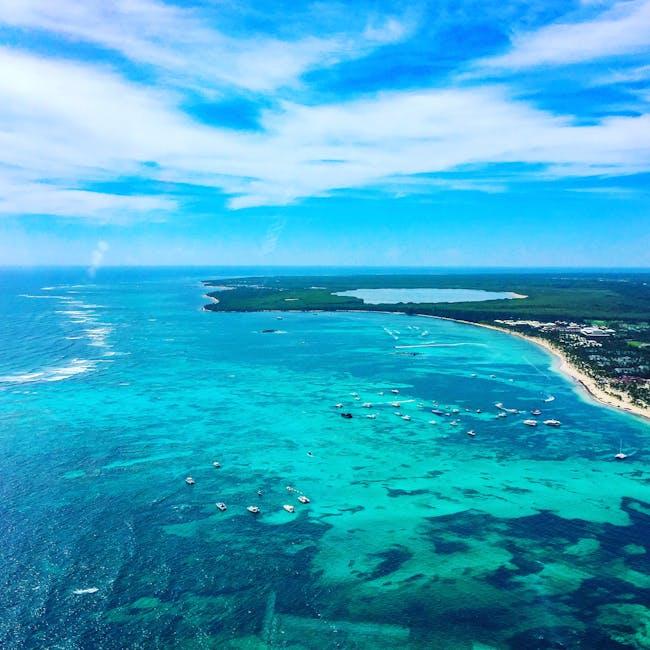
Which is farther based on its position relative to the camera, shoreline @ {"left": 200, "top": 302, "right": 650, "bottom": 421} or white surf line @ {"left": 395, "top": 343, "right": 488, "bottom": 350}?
white surf line @ {"left": 395, "top": 343, "right": 488, "bottom": 350}

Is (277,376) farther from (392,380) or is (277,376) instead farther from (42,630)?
(42,630)

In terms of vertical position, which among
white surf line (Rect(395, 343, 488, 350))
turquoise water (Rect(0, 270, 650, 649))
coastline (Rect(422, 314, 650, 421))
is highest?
white surf line (Rect(395, 343, 488, 350))

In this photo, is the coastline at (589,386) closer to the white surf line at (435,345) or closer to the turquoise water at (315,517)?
the turquoise water at (315,517)

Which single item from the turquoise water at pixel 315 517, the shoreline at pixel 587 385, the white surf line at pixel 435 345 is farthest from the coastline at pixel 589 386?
the white surf line at pixel 435 345

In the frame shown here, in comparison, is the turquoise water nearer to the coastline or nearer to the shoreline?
the shoreline

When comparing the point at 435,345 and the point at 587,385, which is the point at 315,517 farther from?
the point at 435,345

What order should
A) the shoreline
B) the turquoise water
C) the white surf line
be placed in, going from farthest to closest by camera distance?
1. the white surf line
2. the shoreline
3. the turquoise water

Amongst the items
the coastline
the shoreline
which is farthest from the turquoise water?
the coastline

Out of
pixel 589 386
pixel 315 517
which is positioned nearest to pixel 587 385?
pixel 589 386

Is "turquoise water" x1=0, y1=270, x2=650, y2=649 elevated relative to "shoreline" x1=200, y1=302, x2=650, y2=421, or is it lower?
lower
